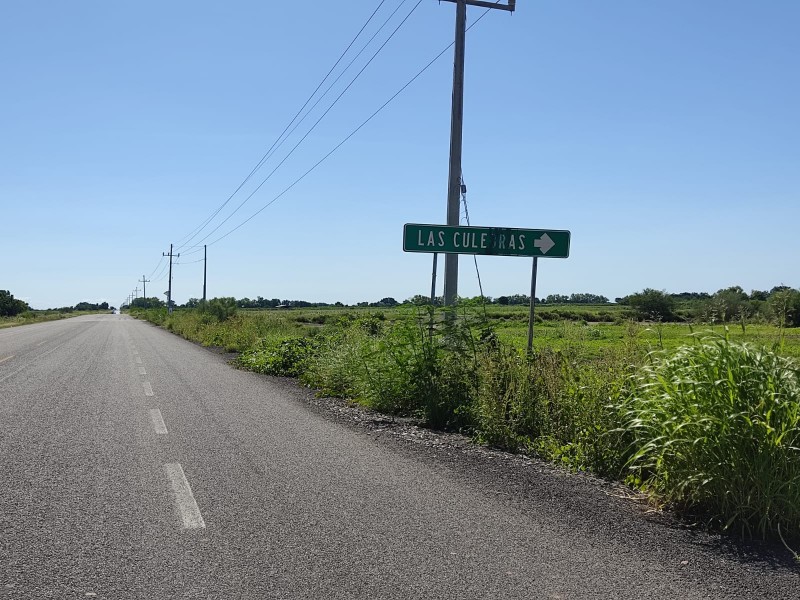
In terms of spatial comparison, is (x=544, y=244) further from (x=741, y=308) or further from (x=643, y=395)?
(x=643, y=395)

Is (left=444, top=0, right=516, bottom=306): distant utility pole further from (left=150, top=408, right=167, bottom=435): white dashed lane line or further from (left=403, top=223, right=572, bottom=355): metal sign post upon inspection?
(left=150, top=408, right=167, bottom=435): white dashed lane line

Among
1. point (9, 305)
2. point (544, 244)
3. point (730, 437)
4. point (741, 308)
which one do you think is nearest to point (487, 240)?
point (544, 244)

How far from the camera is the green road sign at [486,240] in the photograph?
36.1 ft

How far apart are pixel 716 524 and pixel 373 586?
9.83 ft

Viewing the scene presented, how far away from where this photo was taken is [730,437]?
5418mm

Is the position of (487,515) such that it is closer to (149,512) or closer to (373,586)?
(373,586)

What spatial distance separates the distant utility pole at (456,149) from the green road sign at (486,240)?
1455 millimetres

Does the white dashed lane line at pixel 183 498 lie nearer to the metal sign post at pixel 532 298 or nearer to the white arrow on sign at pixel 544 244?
the metal sign post at pixel 532 298

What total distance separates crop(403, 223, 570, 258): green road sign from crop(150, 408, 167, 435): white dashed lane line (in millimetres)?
4488

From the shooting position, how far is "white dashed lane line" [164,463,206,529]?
16.5 feet

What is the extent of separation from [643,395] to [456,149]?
7.26 metres

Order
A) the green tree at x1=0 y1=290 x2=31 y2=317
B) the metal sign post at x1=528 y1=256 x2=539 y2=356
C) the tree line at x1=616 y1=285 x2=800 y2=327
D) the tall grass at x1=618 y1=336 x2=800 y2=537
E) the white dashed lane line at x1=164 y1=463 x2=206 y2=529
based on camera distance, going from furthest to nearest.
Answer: the green tree at x1=0 y1=290 x2=31 y2=317 → the metal sign post at x1=528 y1=256 x2=539 y2=356 → the tree line at x1=616 y1=285 x2=800 y2=327 → the tall grass at x1=618 y1=336 x2=800 y2=537 → the white dashed lane line at x1=164 y1=463 x2=206 y2=529

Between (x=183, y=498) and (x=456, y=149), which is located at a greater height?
(x=456, y=149)

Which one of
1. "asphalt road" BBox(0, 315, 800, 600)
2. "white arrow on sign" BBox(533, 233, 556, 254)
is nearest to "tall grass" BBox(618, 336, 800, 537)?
"asphalt road" BBox(0, 315, 800, 600)
